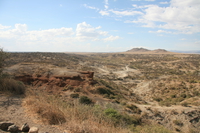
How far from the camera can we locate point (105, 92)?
61.2 feet

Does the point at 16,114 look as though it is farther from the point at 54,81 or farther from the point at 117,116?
the point at 54,81

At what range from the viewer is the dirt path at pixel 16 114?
4137 millimetres

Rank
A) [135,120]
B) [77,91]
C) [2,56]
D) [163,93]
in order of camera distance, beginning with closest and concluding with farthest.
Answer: [2,56]
[135,120]
[77,91]
[163,93]

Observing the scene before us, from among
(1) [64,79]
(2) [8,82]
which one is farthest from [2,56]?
(1) [64,79]

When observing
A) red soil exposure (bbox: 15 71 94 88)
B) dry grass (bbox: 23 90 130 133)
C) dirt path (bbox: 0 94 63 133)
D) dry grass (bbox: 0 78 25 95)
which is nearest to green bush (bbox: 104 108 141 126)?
dry grass (bbox: 23 90 130 133)

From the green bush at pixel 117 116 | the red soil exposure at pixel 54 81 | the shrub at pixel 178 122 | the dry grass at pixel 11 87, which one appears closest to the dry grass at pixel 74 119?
the green bush at pixel 117 116

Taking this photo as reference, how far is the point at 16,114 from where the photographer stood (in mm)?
5020

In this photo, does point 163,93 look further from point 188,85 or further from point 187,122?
point 187,122

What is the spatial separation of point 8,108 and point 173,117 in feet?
48.0

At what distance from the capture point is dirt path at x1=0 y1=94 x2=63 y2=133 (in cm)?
414

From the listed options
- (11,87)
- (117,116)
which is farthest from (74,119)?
(11,87)

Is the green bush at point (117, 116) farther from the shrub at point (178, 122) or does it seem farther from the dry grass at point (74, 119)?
the shrub at point (178, 122)

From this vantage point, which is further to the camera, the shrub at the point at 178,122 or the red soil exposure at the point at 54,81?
the red soil exposure at the point at 54,81

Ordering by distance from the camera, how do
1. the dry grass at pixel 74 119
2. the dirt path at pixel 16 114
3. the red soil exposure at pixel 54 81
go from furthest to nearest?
the red soil exposure at pixel 54 81 → the dirt path at pixel 16 114 → the dry grass at pixel 74 119
